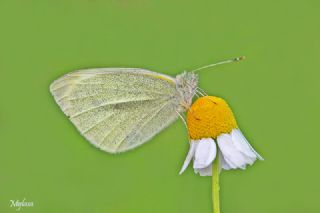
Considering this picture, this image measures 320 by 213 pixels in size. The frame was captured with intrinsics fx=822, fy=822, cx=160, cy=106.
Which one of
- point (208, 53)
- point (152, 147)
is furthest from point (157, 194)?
point (208, 53)

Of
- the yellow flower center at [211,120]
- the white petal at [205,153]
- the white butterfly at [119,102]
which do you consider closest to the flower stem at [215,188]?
the white petal at [205,153]

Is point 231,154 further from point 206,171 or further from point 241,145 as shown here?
point 206,171

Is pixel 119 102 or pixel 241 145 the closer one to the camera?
pixel 241 145

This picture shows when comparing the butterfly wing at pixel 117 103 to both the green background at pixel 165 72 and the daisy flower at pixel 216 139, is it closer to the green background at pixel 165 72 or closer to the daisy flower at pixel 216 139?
the green background at pixel 165 72

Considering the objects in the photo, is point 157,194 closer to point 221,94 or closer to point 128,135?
point 128,135

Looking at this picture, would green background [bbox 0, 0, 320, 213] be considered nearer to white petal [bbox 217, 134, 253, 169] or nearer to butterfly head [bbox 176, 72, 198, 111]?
butterfly head [bbox 176, 72, 198, 111]

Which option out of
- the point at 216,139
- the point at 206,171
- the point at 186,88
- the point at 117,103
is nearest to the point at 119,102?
the point at 117,103
